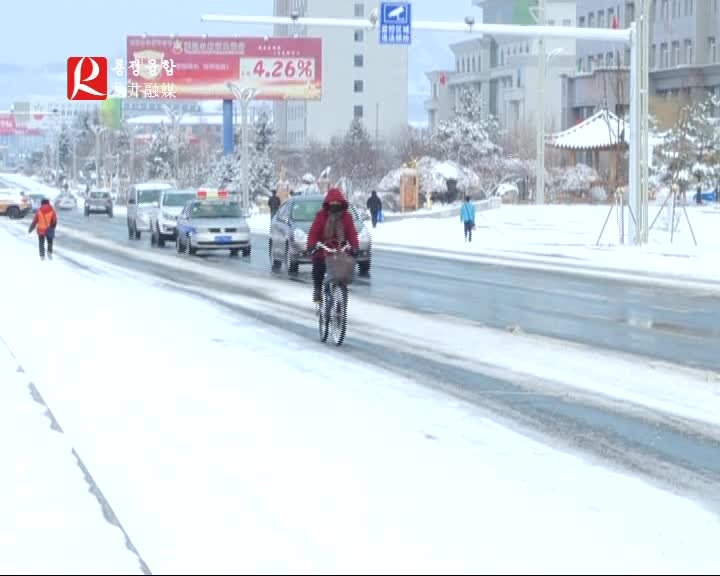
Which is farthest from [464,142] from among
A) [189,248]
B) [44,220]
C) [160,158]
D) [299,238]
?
[299,238]

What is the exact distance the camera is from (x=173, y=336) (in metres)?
20.0

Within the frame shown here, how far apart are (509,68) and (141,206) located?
97.3 metres

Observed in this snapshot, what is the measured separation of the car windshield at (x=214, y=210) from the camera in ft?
148

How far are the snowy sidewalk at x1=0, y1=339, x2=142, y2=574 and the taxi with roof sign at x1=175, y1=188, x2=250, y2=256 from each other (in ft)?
101

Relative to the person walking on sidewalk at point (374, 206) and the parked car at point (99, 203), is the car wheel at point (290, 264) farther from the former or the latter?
the parked car at point (99, 203)

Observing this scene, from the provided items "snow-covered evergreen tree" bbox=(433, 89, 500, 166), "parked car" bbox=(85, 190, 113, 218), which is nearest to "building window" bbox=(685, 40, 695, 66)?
"snow-covered evergreen tree" bbox=(433, 89, 500, 166)

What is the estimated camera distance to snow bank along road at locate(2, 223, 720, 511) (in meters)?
11.8

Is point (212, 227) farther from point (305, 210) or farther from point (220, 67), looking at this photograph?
point (220, 67)

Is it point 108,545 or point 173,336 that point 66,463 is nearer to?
point 108,545

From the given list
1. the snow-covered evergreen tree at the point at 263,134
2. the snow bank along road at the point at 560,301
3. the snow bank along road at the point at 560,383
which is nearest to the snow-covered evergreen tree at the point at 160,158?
the snow-covered evergreen tree at the point at 263,134

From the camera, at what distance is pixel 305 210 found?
3609 centimetres

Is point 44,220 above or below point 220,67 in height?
below

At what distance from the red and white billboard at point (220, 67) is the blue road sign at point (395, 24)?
63.9m

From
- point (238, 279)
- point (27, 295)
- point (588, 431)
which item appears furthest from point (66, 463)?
point (238, 279)
